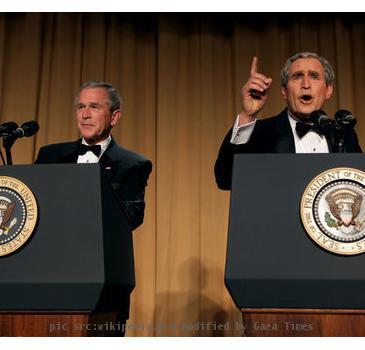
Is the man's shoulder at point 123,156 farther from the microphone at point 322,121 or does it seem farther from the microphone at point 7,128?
the microphone at point 322,121

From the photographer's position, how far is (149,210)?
366cm

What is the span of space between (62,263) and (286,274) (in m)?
0.52

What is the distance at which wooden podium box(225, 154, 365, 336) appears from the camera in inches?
61.3

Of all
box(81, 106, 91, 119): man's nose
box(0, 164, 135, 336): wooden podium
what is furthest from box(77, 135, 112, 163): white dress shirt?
box(0, 164, 135, 336): wooden podium

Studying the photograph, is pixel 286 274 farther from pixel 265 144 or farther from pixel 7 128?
pixel 7 128

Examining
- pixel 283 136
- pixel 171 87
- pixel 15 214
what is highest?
pixel 171 87

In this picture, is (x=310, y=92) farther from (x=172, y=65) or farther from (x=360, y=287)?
(x=172, y=65)

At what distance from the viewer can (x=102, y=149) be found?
248 centimetres

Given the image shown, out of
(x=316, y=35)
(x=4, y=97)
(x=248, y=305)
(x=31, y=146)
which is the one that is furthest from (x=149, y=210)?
(x=248, y=305)

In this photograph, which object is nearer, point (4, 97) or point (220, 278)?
point (220, 278)

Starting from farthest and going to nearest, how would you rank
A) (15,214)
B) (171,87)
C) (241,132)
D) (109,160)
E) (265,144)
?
Answer: (171,87) → (109,160) → (265,144) → (241,132) → (15,214)

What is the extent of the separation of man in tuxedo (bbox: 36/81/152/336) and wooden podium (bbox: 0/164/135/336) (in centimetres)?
62

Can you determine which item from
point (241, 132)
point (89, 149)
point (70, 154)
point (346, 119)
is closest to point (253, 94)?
point (241, 132)

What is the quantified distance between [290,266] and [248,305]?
0.43 feet
